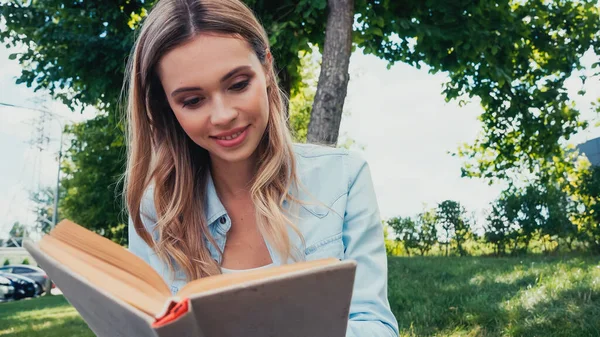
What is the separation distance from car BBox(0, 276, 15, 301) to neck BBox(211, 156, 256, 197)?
84.4 ft

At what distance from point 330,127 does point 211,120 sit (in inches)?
131

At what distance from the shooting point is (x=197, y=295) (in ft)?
2.73

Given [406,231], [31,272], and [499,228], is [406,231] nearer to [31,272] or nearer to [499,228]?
[499,228]

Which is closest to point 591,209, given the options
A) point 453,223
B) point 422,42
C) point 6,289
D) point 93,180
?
point 453,223

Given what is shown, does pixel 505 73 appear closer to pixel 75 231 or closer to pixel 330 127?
pixel 330 127

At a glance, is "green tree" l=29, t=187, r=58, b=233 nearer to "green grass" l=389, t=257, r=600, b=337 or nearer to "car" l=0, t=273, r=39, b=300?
"car" l=0, t=273, r=39, b=300

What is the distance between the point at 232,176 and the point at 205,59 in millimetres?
547

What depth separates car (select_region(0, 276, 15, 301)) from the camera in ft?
79.0

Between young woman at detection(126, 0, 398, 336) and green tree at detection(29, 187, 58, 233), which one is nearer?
young woman at detection(126, 0, 398, 336)

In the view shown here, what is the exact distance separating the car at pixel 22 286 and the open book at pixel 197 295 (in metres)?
27.2

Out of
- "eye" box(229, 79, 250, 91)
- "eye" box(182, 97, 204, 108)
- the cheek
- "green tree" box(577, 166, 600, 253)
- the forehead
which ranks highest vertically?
the forehead

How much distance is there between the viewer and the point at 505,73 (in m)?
7.43

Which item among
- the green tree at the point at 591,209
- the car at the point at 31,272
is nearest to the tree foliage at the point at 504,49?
the green tree at the point at 591,209

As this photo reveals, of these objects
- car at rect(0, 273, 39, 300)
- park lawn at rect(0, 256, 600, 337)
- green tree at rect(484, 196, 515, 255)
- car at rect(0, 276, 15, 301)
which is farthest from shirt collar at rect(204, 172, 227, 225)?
car at rect(0, 273, 39, 300)
